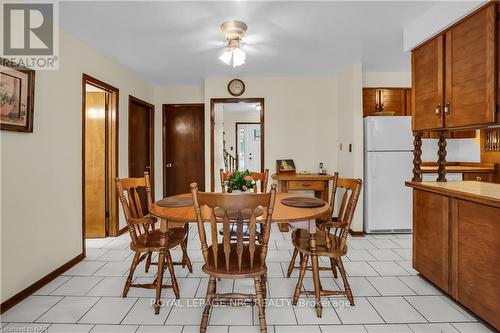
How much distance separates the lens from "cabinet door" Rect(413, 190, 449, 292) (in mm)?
2262

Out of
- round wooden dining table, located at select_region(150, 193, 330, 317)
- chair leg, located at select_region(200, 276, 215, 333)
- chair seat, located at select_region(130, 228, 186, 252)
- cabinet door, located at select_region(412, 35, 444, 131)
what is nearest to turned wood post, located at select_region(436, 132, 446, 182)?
cabinet door, located at select_region(412, 35, 444, 131)

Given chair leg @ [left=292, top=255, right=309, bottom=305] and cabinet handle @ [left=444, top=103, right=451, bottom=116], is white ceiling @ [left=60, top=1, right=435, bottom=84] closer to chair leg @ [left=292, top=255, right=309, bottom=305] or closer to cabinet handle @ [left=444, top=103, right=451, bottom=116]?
cabinet handle @ [left=444, top=103, right=451, bottom=116]

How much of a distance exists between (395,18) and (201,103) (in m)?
3.44

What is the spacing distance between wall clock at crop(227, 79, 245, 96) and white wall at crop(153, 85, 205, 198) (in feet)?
2.61

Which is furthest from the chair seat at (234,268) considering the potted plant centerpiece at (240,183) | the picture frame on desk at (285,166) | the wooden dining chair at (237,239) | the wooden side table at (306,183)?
the picture frame on desk at (285,166)

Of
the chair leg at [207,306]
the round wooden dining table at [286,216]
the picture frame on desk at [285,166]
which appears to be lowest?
the chair leg at [207,306]

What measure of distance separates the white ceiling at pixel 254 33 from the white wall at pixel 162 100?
0.94 metres

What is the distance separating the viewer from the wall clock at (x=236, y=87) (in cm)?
469

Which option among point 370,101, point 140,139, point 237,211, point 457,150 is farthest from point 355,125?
point 140,139

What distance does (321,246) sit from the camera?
7.09 feet

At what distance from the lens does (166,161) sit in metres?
5.36

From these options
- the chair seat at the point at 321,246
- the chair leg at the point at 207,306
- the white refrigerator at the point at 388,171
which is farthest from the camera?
the white refrigerator at the point at 388,171

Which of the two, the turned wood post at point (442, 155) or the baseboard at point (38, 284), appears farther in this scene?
the turned wood post at point (442, 155)

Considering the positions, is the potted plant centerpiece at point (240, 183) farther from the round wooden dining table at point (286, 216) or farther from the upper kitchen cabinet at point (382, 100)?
the upper kitchen cabinet at point (382, 100)
